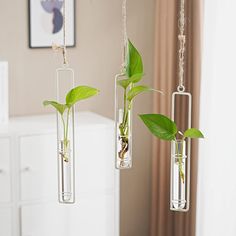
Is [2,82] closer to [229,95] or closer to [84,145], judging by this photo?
[84,145]

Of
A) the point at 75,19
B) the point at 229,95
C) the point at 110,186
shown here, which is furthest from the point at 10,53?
the point at 229,95

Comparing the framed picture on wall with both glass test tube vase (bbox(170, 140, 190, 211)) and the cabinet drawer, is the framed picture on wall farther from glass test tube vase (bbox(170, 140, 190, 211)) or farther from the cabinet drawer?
glass test tube vase (bbox(170, 140, 190, 211))

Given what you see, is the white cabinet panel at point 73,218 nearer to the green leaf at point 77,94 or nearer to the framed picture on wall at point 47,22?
the framed picture on wall at point 47,22

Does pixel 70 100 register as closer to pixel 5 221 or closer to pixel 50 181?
pixel 50 181

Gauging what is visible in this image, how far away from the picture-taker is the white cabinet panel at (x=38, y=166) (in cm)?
333

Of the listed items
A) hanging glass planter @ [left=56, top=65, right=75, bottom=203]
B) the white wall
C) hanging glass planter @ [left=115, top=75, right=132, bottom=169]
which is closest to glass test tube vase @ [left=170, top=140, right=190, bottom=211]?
hanging glass planter @ [left=115, top=75, right=132, bottom=169]

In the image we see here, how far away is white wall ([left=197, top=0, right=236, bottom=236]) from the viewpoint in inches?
131

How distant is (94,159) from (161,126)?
104 centimetres

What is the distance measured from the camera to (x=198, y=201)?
12.0 feet

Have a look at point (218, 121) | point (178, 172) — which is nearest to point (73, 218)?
point (218, 121)

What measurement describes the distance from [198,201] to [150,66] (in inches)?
34.1

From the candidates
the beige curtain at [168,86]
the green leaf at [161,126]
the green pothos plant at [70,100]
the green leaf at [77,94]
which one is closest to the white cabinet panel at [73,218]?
the beige curtain at [168,86]

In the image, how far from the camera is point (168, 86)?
3.83 metres

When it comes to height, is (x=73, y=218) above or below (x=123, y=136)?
below
